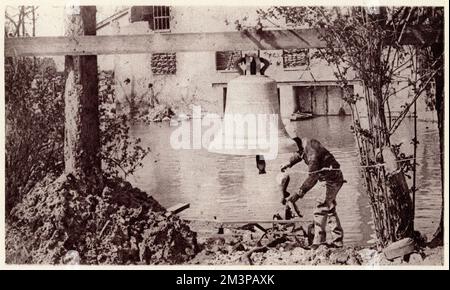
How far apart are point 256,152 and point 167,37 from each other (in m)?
0.71

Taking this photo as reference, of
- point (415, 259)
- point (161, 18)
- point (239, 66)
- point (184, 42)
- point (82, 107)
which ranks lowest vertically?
point (415, 259)

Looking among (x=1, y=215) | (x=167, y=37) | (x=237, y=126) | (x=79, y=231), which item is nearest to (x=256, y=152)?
(x=237, y=126)

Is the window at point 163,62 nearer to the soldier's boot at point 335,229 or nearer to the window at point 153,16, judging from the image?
the window at point 153,16

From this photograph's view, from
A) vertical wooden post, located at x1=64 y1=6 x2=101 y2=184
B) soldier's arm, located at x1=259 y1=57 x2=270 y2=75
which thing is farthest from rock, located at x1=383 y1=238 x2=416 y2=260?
vertical wooden post, located at x1=64 y1=6 x2=101 y2=184

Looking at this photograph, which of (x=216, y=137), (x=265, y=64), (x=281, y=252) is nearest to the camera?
(x=265, y=64)

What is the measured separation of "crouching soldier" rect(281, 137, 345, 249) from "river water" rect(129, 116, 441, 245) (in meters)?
0.03

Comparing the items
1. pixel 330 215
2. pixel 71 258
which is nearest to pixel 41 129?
pixel 71 258

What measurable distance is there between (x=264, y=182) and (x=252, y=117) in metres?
0.37

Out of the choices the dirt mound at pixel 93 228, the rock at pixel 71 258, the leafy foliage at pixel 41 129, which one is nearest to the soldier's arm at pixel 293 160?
the dirt mound at pixel 93 228

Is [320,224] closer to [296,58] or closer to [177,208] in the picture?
[177,208]

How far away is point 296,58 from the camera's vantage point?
395 cm

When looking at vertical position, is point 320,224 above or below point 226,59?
below

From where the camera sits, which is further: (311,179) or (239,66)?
(311,179)

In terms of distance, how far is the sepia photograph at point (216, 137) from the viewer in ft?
12.9
